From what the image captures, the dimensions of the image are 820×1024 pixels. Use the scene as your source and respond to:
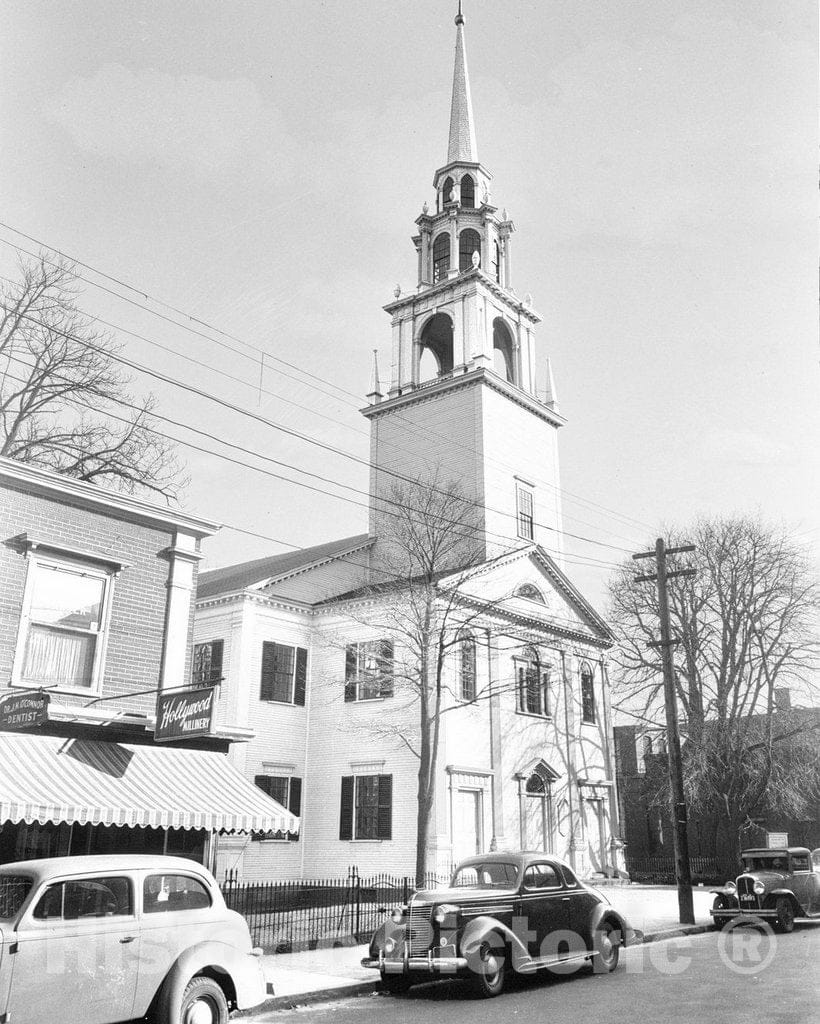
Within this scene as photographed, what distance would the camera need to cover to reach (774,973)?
13.0m

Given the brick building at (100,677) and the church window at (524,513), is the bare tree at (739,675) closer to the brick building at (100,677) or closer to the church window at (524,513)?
the church window at (524,513)

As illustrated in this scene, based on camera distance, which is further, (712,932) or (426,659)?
(426,659)

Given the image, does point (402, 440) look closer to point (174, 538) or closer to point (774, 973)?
point (174, 538)

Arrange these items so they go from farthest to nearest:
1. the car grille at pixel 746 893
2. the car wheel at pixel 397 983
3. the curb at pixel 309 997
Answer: the car grille at pixel 746 893, the car wheel at pixel 397 983, the curb at pixel 309 997

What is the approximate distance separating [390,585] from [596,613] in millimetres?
10506

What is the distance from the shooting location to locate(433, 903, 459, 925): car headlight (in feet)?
39.9

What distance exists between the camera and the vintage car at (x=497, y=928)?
1202cm

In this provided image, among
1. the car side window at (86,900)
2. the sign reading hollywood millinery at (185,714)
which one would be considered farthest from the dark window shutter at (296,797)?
the car side window at (86,900)

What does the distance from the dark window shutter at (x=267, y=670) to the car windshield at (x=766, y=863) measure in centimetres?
1391

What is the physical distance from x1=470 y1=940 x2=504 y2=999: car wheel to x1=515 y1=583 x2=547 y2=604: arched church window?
65.1ft

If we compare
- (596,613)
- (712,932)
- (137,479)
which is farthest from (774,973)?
(596,613)

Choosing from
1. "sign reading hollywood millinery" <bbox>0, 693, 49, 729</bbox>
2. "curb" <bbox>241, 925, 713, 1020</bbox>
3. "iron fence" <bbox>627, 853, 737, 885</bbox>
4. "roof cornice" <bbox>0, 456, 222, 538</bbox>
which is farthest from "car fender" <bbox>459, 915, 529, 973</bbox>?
"iron fence" <bbox>627, 853, 737, 885</bbox>

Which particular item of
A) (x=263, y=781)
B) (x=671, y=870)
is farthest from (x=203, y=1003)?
(x=671, y=870)

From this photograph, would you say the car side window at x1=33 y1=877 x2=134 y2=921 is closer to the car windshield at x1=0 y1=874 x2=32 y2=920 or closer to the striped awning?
the car windshield at x1=0 y1=874 x2=32 y2=920
